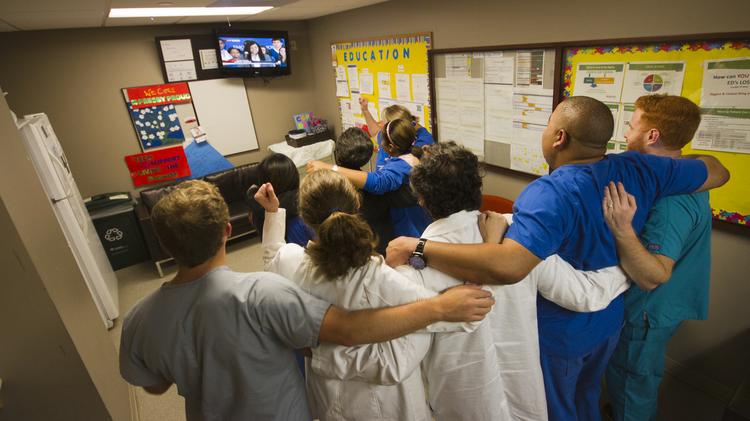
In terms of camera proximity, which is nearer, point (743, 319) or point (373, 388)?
point (373, 388)

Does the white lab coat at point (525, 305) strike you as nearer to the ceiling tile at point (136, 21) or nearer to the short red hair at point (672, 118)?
the short red hair at point (672, 118)

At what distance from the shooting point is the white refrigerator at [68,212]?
2.57 metres

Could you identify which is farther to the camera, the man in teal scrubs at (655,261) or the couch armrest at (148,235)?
the couch armrest at (148,235)

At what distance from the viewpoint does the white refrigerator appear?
8.44 ft

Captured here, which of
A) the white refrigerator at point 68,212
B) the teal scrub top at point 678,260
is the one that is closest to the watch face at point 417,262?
the teal scrub top at point 678,260

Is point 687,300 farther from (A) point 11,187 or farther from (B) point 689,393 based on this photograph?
(A) point 11,187

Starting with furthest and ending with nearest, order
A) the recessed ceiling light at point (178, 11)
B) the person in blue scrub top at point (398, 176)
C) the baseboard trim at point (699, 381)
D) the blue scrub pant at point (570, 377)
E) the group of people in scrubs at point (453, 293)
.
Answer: the recessed ceiling light at point (178, 11)
the baseboard trim at point (699, 381)
the person in blue scrub top at point (398, 176)
the blue scrub pant at point (570, 377)
the group of people in scrubs at point (453, 293)

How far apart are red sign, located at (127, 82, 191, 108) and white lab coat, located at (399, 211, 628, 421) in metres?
4.16

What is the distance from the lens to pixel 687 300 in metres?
1.57

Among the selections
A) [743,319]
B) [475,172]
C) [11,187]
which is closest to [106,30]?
[11,187]

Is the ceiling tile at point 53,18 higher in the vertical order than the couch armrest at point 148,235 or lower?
higher

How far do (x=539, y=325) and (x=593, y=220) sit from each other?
1.55 ft

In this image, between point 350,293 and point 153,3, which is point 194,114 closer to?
point 153,3

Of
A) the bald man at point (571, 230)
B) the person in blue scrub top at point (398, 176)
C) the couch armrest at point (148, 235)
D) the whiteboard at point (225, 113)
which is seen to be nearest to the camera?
the bald man at point (571, 230)
